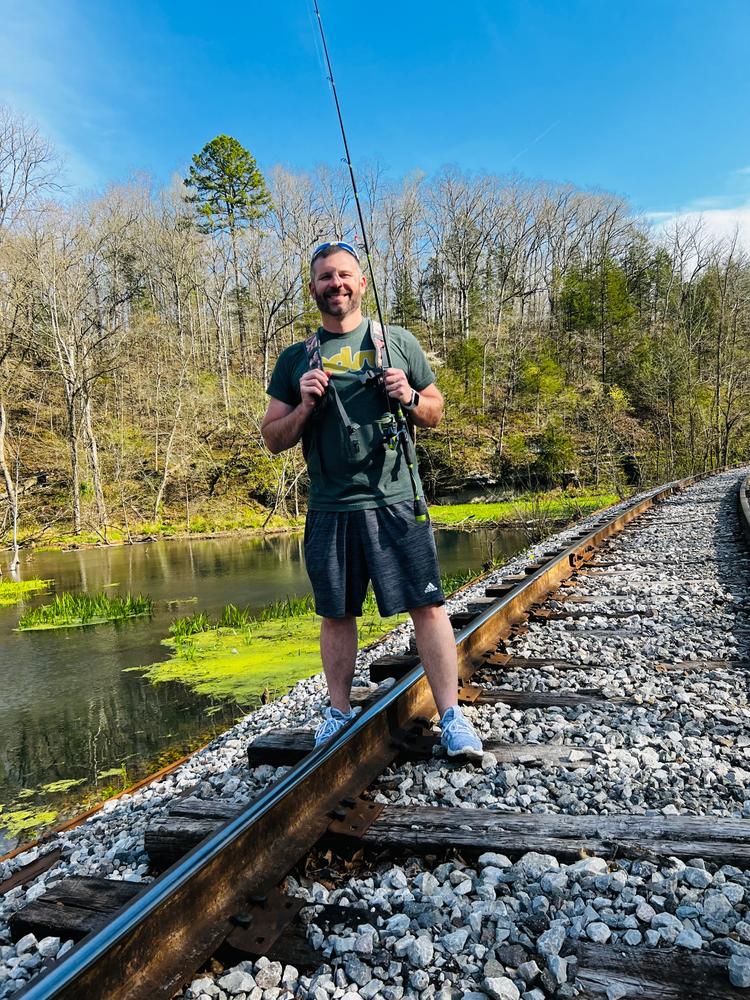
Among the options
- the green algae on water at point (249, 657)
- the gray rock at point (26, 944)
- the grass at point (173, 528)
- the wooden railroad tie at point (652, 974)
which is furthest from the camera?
the grass at point (173, 528)

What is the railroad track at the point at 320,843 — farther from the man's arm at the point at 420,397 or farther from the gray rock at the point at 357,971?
the man's arm at the point at 420,397

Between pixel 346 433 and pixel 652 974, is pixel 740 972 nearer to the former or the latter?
pixel 652 974

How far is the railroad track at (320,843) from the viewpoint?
4.33 ft

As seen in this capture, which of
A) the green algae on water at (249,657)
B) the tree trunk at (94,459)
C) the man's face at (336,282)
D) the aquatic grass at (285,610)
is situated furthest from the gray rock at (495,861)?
the tree trunk at (94,459)

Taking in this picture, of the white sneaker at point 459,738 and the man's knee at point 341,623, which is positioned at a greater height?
the man's knee at point 341,623

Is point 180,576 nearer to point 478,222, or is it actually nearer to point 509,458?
point 509,458

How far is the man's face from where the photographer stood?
2.50 metres

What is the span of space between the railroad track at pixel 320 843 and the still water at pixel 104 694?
2153 millimetres

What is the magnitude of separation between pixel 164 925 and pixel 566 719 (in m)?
1.88

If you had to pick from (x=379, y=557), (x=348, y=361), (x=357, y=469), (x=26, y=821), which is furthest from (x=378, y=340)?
(x=26, y=821)

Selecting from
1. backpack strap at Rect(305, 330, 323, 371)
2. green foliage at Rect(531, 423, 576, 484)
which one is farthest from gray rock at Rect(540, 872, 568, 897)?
green foliage at Rect(531, 423, 576, 484)

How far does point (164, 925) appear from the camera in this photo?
1.43 meters

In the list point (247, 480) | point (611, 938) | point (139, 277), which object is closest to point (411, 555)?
point (611, 938)

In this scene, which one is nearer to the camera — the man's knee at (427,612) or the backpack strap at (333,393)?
A: the backpack strap at (333,393)
